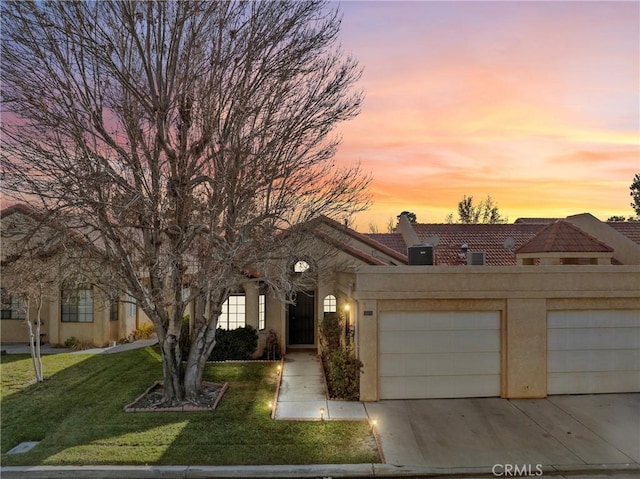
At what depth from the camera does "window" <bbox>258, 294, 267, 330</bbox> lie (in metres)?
15.4

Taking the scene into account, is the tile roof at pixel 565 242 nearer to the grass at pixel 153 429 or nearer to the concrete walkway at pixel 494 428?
the concrete walkway at pixel 494 428

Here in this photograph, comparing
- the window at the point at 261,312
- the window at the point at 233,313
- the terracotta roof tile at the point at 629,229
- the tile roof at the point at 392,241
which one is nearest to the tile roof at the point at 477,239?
the tile roof at the point at 392,241

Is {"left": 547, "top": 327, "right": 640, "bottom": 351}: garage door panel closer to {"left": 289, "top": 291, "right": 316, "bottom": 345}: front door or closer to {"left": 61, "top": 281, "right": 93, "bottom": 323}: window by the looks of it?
{"left": 289, "top": 291, "right": 316, "bottom": 345}: front door

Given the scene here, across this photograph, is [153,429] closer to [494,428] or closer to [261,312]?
[261,312]

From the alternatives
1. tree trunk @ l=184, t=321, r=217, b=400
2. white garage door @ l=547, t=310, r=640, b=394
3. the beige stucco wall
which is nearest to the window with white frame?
tree trunk @ l=184, t=321, r=217, b=400

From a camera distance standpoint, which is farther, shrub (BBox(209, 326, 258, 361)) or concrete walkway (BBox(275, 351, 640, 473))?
shrub (BBox(209, 326, 258, 361))

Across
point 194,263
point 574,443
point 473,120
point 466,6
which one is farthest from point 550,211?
point 194,263

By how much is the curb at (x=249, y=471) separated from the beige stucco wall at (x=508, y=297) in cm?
344

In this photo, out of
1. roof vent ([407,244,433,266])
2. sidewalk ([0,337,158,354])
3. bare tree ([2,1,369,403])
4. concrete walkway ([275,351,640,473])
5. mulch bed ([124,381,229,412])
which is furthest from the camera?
sidewalk ([0,337,158,354])

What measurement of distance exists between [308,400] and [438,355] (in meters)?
3.68

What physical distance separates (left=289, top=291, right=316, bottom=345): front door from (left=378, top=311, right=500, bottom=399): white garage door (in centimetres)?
631

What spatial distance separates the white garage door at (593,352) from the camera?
11016mm

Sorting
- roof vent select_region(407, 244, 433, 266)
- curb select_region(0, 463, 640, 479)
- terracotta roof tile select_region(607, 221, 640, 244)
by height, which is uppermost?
terracotta roof tile select_region(607, 221, 640, 244)

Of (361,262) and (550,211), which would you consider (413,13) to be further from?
(550,211)
